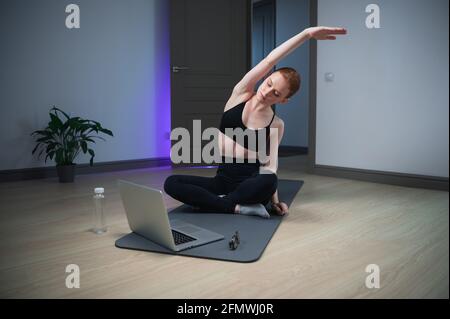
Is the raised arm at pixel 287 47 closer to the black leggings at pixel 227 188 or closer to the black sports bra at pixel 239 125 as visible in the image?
the black sports bra at pixel 239 125

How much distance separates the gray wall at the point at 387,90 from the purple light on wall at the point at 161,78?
1.73m

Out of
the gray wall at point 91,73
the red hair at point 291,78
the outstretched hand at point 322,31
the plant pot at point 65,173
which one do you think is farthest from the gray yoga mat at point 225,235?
the gray wall at point 91,73

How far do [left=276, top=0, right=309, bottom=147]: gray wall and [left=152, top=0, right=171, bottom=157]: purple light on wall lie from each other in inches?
79.7

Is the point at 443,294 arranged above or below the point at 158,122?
below

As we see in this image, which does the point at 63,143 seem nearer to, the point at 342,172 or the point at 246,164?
the point at 246,164

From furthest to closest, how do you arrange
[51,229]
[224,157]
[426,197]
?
[426,197] < [224,157] < [51,229]

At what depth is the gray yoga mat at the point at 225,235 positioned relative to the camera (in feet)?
5.51

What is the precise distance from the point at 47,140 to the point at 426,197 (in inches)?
127

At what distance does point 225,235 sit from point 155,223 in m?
0.36

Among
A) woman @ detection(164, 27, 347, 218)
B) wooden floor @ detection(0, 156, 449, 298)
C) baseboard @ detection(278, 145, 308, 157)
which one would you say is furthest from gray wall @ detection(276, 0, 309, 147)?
woman @ detection(164, 27, 347, 218)

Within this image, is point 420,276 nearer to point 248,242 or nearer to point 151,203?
point 248,242

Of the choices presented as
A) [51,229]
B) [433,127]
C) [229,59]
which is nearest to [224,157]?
[51,229]

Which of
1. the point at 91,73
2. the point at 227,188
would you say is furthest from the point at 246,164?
the point at 91,73
